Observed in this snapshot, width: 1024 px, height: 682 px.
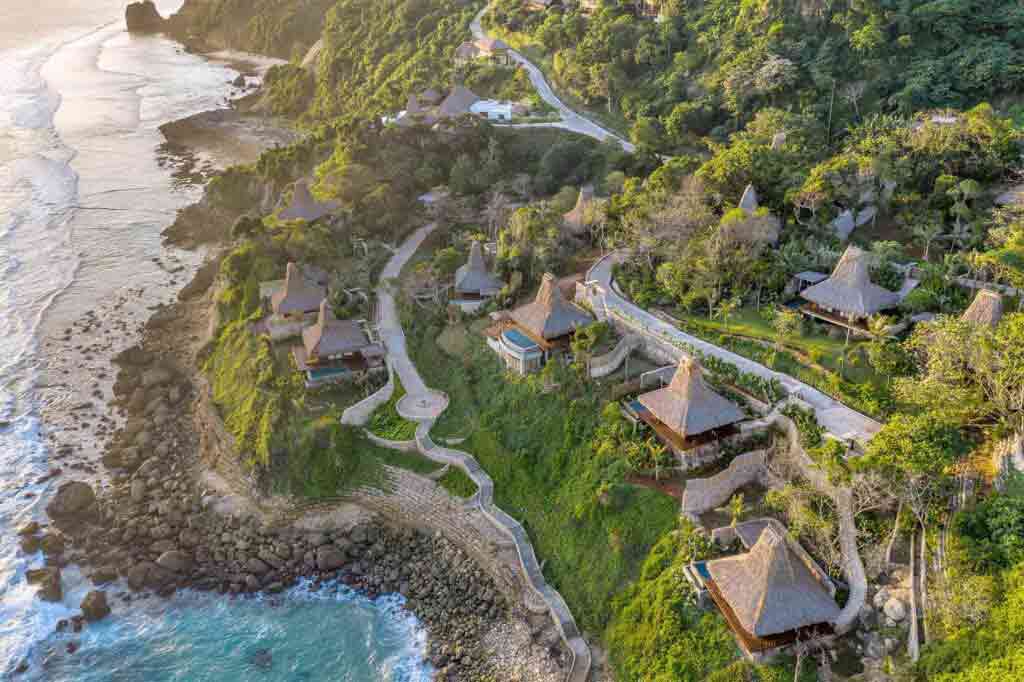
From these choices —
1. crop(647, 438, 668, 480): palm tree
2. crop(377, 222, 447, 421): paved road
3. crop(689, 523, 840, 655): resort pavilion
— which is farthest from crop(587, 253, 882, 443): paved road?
crop(377, 222, 447, 421): paved road

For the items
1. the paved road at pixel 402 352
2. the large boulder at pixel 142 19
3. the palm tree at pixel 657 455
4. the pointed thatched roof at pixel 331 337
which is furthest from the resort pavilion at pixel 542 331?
the large boulder at pixel 142 19

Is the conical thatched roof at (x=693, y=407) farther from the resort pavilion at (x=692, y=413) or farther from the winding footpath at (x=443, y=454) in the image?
the winding footpath at (x=443, y=454)

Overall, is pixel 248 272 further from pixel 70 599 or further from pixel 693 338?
pixel 693 338

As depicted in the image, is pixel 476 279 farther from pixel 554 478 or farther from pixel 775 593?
pixel 775 593

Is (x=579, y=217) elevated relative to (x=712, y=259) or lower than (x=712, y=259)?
lower

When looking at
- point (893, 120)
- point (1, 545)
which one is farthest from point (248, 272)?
point (893, 120)

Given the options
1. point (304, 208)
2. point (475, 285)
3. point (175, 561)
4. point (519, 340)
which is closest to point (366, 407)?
point (519, 340)
